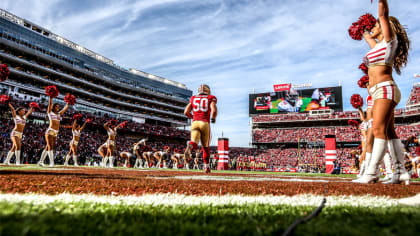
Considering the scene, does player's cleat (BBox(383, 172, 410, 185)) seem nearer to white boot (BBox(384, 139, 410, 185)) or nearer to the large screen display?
white boot (BBox(384, 139, 410, 185))

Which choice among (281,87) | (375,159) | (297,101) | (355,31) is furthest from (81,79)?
(375,159)

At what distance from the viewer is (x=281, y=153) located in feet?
152

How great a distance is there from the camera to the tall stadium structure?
144 ft

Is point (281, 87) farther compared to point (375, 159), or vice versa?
point (281, 87)

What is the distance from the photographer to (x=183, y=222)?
1142mm

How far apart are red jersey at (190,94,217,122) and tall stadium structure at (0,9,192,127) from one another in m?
43.7

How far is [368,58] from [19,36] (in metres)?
54.7

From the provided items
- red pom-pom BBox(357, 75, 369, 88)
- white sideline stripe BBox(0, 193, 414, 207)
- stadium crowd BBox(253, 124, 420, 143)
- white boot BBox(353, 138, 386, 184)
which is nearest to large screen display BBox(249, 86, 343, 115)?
stadium crowd BBox(253, 124, 420, 143)

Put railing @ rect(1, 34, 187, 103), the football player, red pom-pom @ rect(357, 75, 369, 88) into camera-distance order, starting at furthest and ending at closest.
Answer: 1. railing @ rect(1, 34, 187, 103)
2. the football player
3. red pom-pom @ rect(357, 75, 369, 88)

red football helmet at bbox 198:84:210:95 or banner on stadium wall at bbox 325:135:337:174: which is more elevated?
red football helmet at bbox 198:84:210:95

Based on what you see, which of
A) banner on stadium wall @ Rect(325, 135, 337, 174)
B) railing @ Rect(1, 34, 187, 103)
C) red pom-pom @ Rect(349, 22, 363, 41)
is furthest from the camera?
railing @ Rect(1, 34, 187, 103)

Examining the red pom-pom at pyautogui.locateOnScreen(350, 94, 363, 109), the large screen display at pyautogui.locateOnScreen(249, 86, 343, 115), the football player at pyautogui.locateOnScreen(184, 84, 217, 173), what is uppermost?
the large screen display at pyautogui.locateOnScreen(249, 86, 343, 115)

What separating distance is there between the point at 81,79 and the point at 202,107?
53585 millimetres

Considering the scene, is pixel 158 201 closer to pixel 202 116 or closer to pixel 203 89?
pixel 202 116
